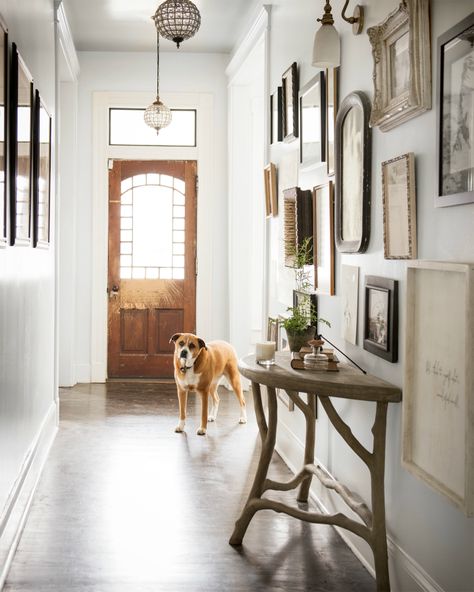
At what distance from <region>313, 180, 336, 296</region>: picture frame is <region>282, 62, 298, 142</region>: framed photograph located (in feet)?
1.99

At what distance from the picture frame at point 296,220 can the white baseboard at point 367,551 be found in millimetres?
1106

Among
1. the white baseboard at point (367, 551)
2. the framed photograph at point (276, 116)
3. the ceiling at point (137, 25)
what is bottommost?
the white baseboard at point (367, 551)

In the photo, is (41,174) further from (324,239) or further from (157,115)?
(157,115)

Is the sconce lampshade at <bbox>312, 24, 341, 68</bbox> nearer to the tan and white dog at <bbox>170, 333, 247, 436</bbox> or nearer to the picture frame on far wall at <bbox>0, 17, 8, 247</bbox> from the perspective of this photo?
the picture frame on far wall at <bbox>0, 17, 8, 247</bbox>

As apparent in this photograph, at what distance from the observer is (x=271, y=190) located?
16.7ft

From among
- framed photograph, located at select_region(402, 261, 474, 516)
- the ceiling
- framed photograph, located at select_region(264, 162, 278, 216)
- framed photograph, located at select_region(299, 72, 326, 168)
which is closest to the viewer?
framed photograph, located at select_region(402, 261, 474, 516)

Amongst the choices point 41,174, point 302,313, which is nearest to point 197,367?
point 302,313

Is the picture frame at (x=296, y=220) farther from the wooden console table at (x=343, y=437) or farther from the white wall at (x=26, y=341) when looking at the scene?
the white wall at (x=26, y=341)

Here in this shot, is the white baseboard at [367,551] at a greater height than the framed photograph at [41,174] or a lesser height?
lesser

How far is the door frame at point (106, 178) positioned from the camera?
7457 millimetres

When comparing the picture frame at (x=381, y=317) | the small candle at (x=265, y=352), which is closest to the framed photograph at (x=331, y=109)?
the picture frame at (x=381, y=317)

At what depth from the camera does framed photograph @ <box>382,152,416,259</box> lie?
8.43 ft

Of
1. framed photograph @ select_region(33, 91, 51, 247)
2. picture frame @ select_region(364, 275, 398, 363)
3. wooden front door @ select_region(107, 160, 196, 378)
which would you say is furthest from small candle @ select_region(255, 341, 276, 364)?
wooden front door @ select_region(107, 160, 196, 378)

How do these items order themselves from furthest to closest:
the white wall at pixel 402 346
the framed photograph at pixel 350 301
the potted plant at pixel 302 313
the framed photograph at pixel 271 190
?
the framed photograph at pixel 271 190 < the potted plant at pixel 302 313 < the framed photograph at pixel 350 301 < the white wall at pixel 402 346
